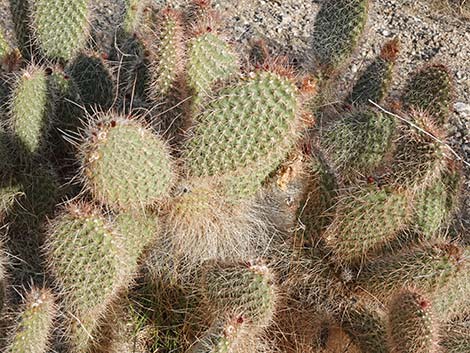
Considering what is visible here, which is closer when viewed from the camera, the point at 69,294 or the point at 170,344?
the point at 69,294

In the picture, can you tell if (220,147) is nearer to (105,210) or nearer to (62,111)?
(105,210)

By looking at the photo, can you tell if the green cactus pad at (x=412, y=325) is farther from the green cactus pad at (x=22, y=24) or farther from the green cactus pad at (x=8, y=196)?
the green cactus pad at (x=22, y=24)

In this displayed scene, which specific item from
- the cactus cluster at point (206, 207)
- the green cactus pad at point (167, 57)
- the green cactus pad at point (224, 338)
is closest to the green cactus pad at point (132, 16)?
the cactus cluster at point (206, 207)

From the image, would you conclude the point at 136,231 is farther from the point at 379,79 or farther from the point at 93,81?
the point at 379,79

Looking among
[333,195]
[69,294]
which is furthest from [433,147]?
[69,294]

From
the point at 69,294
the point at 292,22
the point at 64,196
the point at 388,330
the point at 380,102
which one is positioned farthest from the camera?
the point at 292,22

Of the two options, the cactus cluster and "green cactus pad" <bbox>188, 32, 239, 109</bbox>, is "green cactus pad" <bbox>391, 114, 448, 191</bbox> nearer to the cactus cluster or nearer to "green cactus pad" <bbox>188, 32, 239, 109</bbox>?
the cactus cluster

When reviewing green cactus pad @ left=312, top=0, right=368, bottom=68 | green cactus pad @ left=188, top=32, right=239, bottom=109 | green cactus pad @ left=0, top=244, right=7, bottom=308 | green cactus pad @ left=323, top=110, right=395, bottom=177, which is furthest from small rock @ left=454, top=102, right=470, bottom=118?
green cactus pad @ left=0, top=244, right=7, bottom=308
